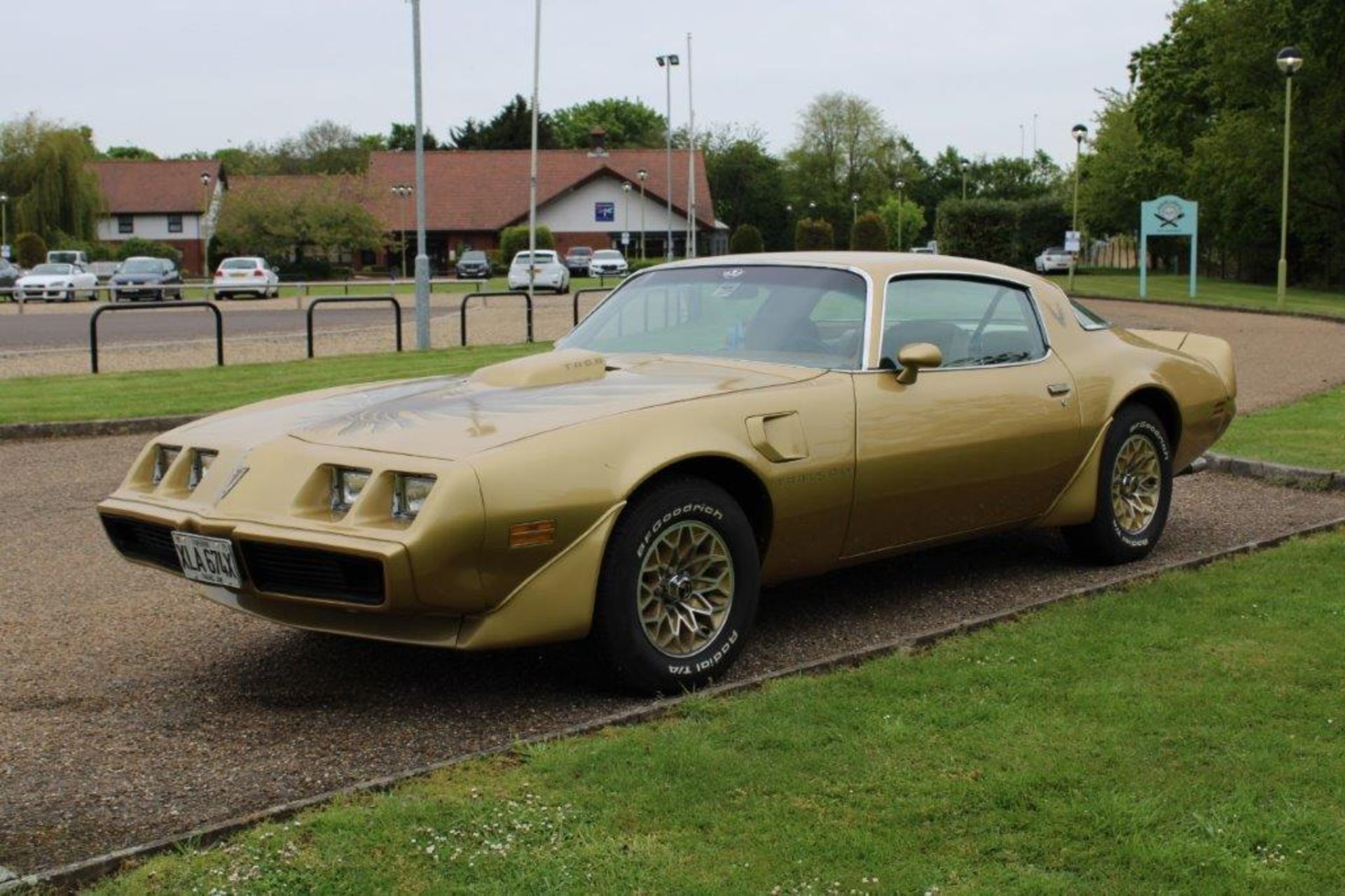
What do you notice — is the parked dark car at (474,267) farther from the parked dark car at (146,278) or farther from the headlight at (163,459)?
the headlight at (163,459)

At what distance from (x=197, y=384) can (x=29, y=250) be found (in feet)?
199

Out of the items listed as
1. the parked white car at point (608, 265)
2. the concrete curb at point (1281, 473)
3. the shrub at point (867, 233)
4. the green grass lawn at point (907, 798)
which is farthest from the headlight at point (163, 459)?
the shrub at point (867, 233)

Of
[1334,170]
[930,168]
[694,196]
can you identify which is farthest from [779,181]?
[1334,170]

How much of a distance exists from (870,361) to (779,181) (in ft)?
371

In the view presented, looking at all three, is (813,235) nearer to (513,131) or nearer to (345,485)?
(513,131)

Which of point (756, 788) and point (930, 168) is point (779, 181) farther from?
point (756, 788)

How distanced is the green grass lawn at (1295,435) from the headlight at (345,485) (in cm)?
675

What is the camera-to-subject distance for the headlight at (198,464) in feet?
17.1

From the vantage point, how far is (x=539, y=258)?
172 feet

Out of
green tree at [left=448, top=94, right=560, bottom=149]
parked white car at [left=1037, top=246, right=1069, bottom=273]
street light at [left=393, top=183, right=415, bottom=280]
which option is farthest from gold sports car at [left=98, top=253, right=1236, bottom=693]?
green tree at [left=448, top=94, right=560, bottom=149]

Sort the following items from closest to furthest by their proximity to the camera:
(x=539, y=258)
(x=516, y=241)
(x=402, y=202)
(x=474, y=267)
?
1. (x=539, y=258)
2. (x=474, y=267)
3. (x=516, y=241)
4. (x=402, y=202)

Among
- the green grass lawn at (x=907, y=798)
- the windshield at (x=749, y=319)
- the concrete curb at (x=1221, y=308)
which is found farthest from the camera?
the concrete curb at (x=1221, y=308)

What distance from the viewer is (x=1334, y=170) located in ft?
165

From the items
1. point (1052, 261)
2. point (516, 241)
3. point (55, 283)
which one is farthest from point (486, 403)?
point (1052, 261)
